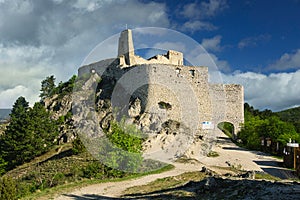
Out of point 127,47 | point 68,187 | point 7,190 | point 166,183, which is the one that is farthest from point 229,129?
point 7,190

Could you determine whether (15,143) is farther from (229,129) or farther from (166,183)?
(229,129)

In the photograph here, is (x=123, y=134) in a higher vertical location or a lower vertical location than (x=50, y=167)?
higher

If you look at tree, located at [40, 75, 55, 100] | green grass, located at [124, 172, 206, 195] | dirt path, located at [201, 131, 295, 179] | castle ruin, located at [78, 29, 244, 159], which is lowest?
green grass, located at [124, 172, 206, 195]

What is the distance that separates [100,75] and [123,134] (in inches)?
825

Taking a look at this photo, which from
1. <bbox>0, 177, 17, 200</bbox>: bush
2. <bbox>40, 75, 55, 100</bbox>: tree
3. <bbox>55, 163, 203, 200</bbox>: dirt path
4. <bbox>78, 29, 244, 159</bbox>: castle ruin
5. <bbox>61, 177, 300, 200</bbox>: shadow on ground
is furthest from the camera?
<bbox>40, 75, 55, 100</bbox>: tree

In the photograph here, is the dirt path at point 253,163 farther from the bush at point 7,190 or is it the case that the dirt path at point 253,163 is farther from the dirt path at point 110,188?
the bush at point 7,190

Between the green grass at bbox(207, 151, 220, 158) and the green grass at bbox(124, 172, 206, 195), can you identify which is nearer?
the green grass at bbox(124, 172, 206, 195)

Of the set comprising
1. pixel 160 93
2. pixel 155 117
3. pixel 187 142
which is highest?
pixel 160 93

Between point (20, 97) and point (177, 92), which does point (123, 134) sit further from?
point (20, 97)

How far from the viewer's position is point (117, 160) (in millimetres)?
17031

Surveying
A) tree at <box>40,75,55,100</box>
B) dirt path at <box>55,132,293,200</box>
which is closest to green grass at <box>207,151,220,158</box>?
dirt path at <box>55,132,293,200</box>

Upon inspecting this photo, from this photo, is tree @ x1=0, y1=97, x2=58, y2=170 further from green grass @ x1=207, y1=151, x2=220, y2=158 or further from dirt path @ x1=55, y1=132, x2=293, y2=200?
dirt path @ x1=55, y1=132, x2=293, y2=200

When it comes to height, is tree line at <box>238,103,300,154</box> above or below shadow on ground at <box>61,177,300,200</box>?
above

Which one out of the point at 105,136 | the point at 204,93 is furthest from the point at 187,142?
the point at 204,93
